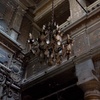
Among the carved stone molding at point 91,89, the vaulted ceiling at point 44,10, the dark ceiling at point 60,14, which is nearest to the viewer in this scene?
the carved stone molding at point 91,89

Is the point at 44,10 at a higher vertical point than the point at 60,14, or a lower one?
higher

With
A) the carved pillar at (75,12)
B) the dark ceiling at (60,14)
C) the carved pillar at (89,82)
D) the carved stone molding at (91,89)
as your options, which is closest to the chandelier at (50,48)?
the carved pillar at (89,82)

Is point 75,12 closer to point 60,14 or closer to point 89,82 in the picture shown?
point 60,14

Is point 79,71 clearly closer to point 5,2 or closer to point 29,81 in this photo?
point 29,81

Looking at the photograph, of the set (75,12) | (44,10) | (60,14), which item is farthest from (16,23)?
(75,12)

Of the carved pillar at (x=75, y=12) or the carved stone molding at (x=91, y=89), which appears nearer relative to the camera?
the carved stone molding at (x=91, y=89)

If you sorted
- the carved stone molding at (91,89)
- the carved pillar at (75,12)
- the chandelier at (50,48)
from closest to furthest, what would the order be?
the chandelier at (50,48), the carved stone molding at (91,89), the carved pillar at (75,12)

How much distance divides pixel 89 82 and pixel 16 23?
4.83 metres

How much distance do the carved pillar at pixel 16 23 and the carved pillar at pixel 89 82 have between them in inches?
146

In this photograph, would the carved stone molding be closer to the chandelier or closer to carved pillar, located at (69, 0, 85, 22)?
the chandelier

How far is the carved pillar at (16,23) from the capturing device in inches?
324

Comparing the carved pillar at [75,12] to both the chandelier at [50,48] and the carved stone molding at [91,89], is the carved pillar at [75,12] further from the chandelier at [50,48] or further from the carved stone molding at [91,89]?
the carved stone molding at [91,89]

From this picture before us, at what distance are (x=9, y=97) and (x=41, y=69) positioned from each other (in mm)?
1386

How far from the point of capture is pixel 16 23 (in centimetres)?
873
